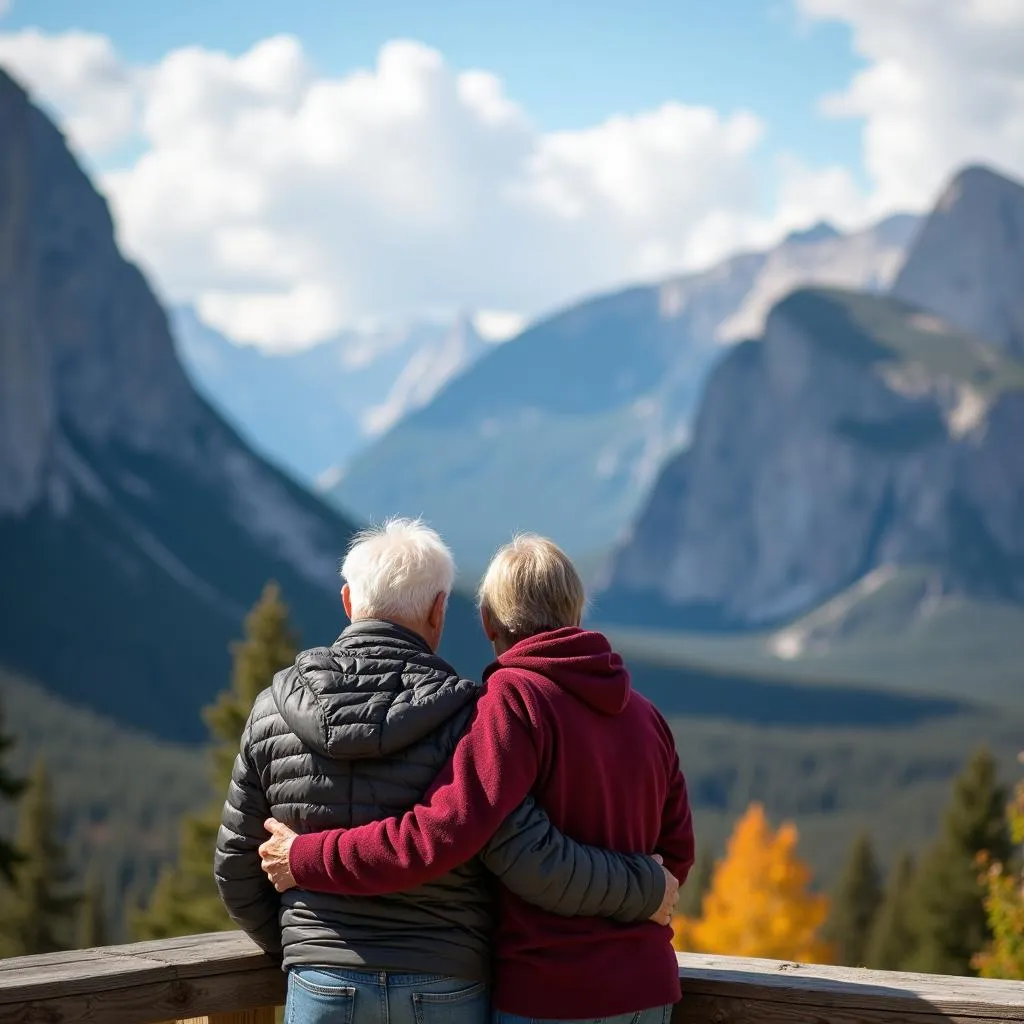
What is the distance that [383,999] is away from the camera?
19.0 feet

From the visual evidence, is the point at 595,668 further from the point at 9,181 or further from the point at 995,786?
the point at 9,181

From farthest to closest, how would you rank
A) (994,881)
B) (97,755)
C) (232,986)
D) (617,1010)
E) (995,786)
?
(97,755), (995,786), (994,881), (232,986), (617,1010)

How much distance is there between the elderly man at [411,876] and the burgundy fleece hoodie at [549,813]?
0.20 feet

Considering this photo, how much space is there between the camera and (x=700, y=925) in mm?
69062

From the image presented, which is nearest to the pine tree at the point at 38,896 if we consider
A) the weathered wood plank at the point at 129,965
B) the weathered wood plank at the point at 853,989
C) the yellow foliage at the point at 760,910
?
the yellow foliage at the point at 760,910

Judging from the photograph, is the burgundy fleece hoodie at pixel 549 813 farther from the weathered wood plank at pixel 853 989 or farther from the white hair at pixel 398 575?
the weathered wood plank at pixel 853 989

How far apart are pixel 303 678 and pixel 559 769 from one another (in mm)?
942

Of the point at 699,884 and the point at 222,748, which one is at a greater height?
the point at 222,748

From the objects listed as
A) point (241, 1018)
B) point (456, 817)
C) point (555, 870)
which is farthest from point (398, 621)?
point (241, 1018)

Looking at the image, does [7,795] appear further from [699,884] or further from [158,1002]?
[699,884]

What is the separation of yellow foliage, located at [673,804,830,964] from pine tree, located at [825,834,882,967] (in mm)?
817

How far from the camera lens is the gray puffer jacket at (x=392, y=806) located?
577cm

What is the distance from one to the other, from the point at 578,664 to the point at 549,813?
0.53 metres

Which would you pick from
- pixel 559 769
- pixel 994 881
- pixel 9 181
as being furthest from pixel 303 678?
pixel 9 181
